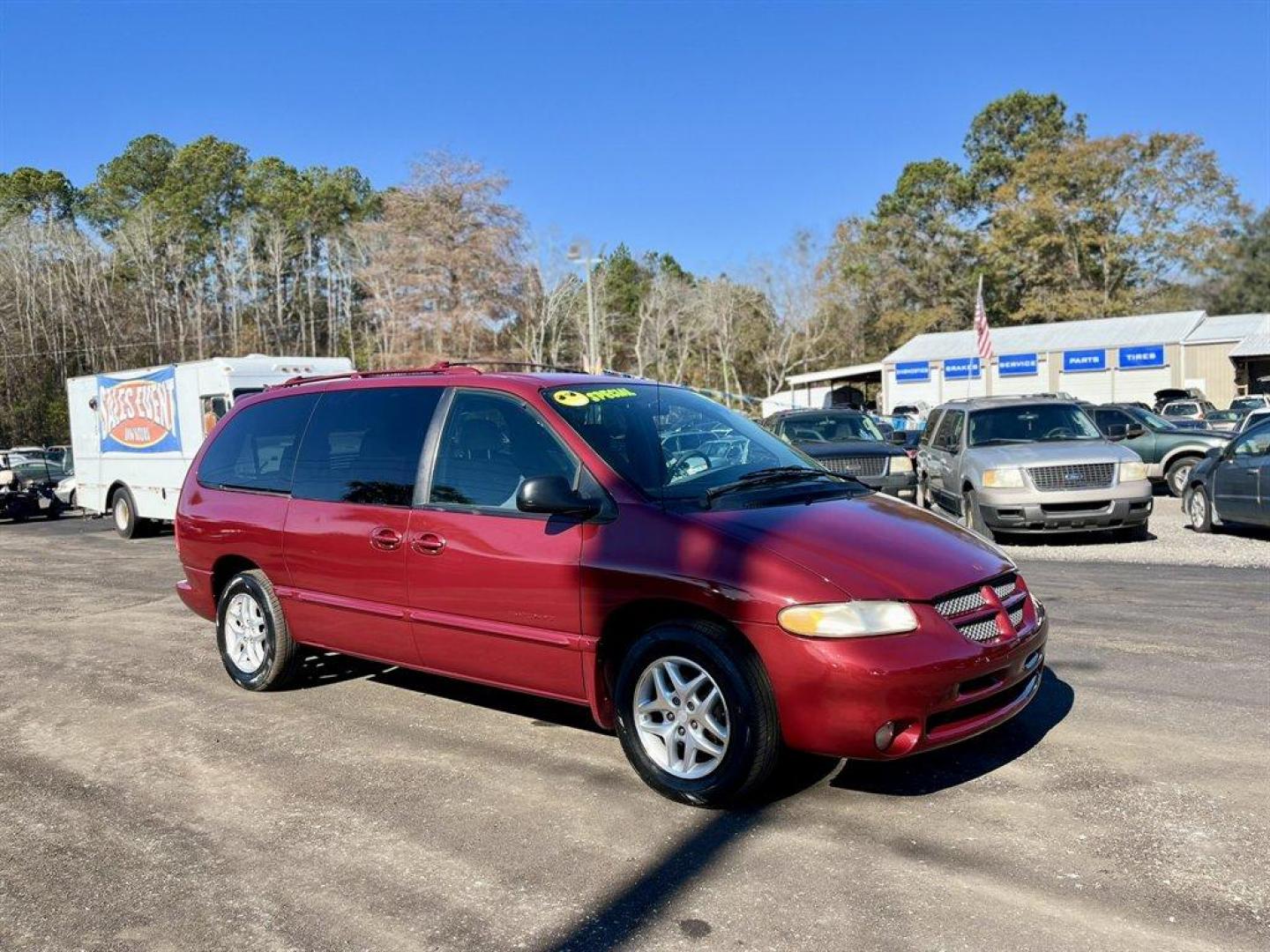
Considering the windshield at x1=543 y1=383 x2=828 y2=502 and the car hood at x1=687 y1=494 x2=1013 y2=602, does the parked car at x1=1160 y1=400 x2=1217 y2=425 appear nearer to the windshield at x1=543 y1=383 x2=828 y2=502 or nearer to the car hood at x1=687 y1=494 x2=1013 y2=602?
the windshield at x1=543 y1=383 x2=828 y2=502

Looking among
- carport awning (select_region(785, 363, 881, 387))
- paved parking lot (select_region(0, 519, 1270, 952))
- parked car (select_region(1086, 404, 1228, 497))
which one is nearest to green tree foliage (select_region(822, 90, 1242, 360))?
carport awning (select_region(785, 363, 881, 387))

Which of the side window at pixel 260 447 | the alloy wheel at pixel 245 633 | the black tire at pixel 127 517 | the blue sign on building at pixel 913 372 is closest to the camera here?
the side window at pixel 260 447

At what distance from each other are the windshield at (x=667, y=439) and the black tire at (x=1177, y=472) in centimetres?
1454

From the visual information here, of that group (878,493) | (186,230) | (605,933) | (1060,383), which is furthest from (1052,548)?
(186,230)

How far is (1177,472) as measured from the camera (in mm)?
17719

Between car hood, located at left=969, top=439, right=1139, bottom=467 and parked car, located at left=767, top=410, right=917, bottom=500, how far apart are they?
1.40 meters

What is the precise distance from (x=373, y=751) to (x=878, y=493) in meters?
2.89

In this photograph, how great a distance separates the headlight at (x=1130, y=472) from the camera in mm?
11336

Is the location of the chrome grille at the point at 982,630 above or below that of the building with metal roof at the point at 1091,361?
below

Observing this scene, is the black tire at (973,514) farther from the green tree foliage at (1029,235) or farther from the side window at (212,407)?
the green tree foliage at (1029,235)

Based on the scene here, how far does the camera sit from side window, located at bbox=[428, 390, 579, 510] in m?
4.93

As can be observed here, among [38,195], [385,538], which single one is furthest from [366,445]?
[38,195]

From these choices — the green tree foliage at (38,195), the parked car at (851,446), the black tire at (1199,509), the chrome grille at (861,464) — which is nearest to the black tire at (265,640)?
the parked car at (851,446)

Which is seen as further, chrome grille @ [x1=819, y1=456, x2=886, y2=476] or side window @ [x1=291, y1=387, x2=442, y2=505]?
chrome grille @ [x1=819, y1=456, x2=886, y2=476]
